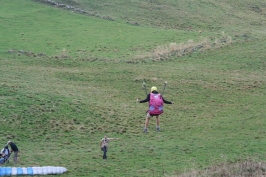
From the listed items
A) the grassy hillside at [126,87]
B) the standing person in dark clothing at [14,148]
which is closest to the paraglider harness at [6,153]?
the standing person in dark clothing at [14,148]

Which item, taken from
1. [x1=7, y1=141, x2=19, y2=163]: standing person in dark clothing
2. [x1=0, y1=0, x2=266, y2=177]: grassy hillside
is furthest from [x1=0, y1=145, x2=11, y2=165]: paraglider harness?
[x1=0, y1=0, x2=266, y2=177]: grassy hillside

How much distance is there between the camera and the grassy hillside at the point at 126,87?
83.0ft

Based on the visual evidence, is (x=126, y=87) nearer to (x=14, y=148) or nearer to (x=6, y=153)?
(x=14, y=148)

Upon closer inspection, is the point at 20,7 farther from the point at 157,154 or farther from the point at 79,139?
the point at 157,154

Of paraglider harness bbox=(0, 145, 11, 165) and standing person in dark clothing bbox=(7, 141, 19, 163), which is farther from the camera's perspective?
standing person in dark clothing bbox=(7, 141, 19, 163)

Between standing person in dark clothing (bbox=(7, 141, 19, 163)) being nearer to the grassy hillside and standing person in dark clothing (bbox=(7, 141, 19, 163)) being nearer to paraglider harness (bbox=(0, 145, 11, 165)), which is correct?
paraglider harness (bbox=(0, 145, 11, 165))

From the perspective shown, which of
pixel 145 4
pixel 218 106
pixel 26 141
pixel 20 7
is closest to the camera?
pixel 26 141

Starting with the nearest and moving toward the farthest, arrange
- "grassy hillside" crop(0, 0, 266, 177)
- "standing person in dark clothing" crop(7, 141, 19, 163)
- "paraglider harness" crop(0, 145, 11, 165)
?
"paraglider harness" crop(0, 145, 11, 165)
"standing person in dark clothing" crop(7, 141, 19, 163)
"grassy hillside" crop(0, 0, 266, 177)

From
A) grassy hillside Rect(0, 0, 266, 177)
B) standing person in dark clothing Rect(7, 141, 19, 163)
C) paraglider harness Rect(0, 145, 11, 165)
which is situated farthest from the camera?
grassy hillside Rect(0, 0, 266, 177)

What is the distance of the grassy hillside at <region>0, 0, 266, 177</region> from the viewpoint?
2530 cm

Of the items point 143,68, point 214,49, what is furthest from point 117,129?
point 214,49

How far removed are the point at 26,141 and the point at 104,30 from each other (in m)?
28.6

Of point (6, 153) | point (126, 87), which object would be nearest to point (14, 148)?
point (6, 153)

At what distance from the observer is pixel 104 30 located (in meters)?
54.5
